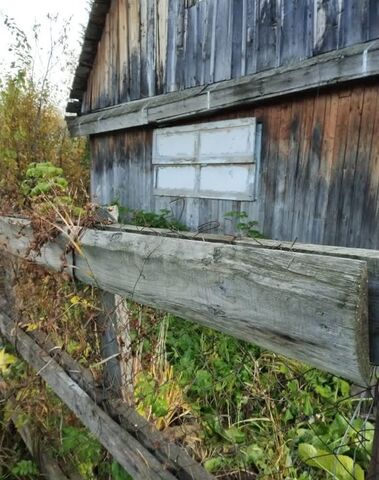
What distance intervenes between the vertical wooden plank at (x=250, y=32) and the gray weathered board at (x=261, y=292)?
3705 millimetres

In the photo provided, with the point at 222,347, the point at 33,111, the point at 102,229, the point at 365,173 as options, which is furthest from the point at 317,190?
the point at 33,111

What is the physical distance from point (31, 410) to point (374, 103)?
362 centimetres

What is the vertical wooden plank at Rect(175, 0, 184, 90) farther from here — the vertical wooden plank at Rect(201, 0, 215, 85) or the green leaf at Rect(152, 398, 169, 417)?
the green leaf at Rect(152, 398, 169, 417)

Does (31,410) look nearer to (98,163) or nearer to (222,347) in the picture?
(222,347)

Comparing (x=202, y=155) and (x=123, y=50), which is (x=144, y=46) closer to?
(x=123, y=50)

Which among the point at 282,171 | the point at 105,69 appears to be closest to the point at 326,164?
the point at 282,171

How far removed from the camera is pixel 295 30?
159 inches

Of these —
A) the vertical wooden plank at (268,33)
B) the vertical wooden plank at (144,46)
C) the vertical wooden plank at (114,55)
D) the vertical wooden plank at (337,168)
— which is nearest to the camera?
the vertical wooden plank at (337,168)

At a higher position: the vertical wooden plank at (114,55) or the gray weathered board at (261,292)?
the vertical wooden plank at (114,55)

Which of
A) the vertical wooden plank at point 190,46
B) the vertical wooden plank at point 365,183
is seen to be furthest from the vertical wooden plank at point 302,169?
the vertical wooden plank at point 190,46

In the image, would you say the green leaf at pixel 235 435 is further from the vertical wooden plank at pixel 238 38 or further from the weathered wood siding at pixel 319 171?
the vertical wooden plank at pixel 238 38

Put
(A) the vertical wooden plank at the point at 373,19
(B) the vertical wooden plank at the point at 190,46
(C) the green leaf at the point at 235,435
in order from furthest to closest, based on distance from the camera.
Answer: (B) the vertical wooden plank at the point at 190,46
(A) the vertical wooden plank at the point at 373,19
(C) the green leaf at the point at 235,435

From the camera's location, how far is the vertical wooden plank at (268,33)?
4.20m

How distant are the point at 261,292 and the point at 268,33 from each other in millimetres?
4108
